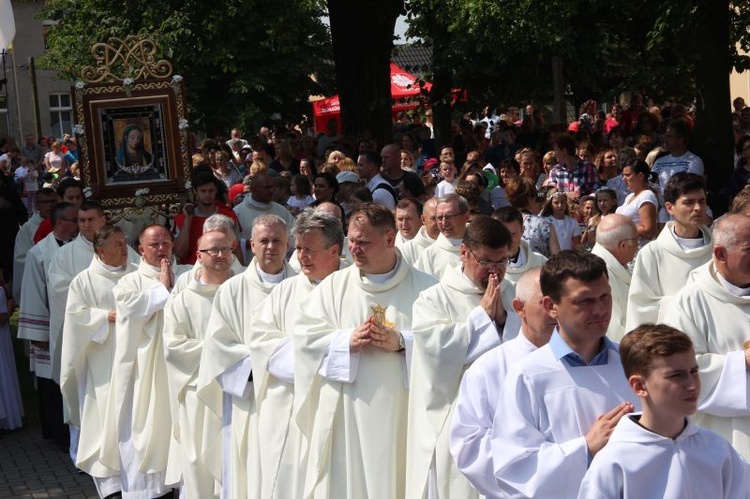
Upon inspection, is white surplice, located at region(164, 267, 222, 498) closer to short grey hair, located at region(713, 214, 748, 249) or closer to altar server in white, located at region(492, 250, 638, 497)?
short grey hair, located at region(713, 214, 748, 249)

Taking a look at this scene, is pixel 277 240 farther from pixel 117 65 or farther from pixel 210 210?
pixel 117 65

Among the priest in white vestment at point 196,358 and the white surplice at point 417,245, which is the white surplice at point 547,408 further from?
the white surplice at point 417,245

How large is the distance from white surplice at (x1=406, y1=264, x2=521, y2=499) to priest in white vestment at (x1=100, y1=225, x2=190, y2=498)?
9.98 feet

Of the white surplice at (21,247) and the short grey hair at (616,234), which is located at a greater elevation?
the short grey hair at (616,234)

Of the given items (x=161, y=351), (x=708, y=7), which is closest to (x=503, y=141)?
(x=708, y=7)

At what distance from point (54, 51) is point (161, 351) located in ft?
91.7

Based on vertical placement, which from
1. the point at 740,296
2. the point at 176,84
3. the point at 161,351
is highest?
the point at 176,84

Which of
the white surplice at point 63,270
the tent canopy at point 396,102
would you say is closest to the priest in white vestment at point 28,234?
the white surplice at point 63,270

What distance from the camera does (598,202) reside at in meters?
11.6

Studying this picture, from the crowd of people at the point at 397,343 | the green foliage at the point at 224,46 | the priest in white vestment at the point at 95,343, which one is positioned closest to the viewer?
the crowd of people at the point at 397,343

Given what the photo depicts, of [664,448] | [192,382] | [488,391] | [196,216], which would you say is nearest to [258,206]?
[196,216]

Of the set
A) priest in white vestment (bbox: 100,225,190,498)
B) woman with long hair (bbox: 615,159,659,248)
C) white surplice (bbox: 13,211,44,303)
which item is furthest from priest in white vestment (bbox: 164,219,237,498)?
white surplice (bbox: 13,211,44,303)

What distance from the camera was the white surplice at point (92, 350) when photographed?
9.48m

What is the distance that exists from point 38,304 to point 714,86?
7.90 meters
